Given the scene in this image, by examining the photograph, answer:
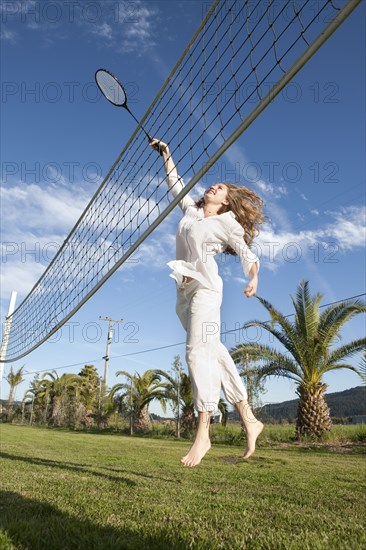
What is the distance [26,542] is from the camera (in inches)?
92.4

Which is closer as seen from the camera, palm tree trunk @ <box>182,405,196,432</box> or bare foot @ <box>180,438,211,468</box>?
bare foot @ <box>180,438,211,468</box>

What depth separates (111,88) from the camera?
18.1 feet

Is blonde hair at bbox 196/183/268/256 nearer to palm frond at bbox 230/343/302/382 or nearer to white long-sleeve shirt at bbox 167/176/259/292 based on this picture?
white long-sleeve shirt at bbox 167/176/259/292

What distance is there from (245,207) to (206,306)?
3.70 feet

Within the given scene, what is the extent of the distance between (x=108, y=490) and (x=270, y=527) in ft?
6.47

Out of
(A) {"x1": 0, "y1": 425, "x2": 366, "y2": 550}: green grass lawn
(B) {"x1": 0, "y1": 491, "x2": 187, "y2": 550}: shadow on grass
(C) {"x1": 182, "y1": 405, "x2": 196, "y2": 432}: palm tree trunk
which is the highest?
(B) {"x1": 0, "y1": 491, "x2": 187, "y2": 550}: shadow on grass

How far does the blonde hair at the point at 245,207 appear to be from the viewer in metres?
4.16

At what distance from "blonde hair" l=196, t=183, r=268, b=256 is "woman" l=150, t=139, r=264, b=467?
0.11m

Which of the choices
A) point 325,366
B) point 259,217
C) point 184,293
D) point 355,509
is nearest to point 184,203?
point 259,217

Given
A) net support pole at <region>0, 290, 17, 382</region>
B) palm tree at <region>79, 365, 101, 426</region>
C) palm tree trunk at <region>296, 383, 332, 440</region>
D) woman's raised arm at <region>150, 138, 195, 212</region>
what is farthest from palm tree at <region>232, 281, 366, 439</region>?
palm tree at <region>79, 365, 101, 426</region>

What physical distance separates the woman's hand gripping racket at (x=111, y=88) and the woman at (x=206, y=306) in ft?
7.30

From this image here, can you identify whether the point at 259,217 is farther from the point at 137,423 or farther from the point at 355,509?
the point at 137,423

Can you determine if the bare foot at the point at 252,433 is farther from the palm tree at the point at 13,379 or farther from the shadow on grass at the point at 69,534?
the palm tree at the point at 13,379

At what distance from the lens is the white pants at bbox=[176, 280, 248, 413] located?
3508 millimetres
